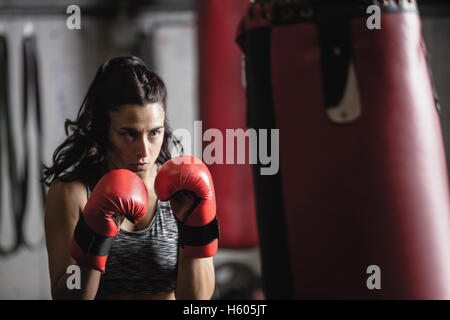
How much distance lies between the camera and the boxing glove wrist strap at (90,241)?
641 millimetres

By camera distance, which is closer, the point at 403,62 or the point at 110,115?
the point at 110,115

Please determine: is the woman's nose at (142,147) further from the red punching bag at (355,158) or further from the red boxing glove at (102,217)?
the red punching bag at (355,158)

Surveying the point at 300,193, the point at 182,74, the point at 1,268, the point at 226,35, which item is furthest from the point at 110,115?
the point at 1,268

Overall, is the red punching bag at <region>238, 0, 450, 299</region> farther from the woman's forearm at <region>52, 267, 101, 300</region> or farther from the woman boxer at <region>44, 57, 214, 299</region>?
the woman's forearm at <region>52, 267, 101, 300</region>

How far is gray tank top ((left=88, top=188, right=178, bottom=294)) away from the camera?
2.35 ft

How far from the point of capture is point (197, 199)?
26.4 inches

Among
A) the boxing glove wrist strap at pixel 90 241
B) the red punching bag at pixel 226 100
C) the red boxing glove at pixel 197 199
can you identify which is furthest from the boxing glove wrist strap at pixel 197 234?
the red punching bag at pixel 226 100

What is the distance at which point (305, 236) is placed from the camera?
0.79m

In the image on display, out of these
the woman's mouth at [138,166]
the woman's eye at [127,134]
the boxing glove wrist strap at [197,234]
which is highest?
the woman's eye at [127,134]

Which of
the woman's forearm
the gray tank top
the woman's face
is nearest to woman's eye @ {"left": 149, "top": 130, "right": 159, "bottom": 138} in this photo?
the woman's face

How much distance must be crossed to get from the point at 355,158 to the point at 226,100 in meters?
0.68

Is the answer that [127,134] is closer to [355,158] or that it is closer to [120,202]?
[120,202]
